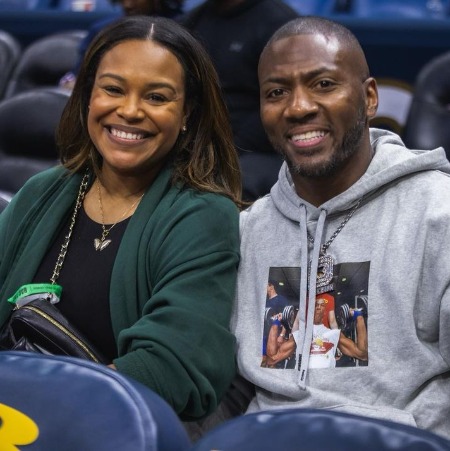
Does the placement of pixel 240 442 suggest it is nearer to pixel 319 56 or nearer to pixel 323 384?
pixel 323 384

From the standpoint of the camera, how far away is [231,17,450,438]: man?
177cm

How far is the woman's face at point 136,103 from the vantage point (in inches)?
82.4

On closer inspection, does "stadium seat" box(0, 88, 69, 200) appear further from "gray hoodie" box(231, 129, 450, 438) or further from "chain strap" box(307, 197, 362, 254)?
"chain strap" box(307, 197, 362, 254)

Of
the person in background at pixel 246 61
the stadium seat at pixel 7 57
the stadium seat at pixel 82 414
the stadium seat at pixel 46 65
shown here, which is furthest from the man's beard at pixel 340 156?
the stadium seat at pixel 7 57

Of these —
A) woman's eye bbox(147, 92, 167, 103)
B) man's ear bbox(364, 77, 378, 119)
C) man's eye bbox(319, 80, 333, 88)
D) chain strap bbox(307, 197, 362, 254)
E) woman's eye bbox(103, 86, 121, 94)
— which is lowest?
chain strap bbox(307, 197, 362, 254)

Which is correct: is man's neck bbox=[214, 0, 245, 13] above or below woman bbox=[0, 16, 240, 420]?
above

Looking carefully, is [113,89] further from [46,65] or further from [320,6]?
[320,6]

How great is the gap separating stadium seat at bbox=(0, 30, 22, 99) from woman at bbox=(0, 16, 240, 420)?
8.48 ft

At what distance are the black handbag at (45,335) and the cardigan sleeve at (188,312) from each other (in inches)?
3.0

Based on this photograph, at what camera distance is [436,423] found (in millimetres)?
1754

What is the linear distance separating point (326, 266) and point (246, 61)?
1.32m

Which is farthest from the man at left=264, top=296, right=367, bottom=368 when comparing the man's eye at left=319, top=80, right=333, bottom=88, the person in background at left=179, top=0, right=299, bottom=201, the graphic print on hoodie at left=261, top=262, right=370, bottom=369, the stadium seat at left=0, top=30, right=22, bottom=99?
the stadium seat at left=0, top=30, right=22, bottom=99

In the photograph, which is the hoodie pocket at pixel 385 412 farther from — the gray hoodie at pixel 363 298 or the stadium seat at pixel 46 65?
the stadium seat at pixel 46 65

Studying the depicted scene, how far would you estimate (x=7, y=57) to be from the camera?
486cm
